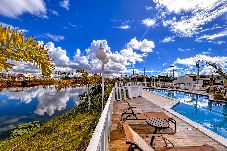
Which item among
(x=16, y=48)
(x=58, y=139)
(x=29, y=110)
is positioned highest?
(x=16, y=48)

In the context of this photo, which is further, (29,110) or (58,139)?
(29,110)

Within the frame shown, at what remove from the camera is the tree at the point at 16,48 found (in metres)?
2.49

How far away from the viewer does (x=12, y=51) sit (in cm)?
256

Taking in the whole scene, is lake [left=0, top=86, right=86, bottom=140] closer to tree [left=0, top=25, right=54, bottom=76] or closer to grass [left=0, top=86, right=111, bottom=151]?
grass [left=0, top=86, right=111, bottom=151]

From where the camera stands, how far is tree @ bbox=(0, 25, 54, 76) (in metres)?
2.49

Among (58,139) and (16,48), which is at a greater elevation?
(16,48)

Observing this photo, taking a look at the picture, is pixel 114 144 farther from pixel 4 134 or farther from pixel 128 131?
pixel 4 134

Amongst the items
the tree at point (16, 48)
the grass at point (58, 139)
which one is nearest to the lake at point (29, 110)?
the grass at point (58, 139)

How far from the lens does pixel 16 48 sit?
2.56 metres

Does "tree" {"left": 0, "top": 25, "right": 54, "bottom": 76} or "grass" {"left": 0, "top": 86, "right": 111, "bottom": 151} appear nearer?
"tree" {"left": 0, "top": 25, "right": 54, "bottom": 76}

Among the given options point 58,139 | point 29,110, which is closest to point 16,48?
point 58,139

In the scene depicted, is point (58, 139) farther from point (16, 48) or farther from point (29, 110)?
point (29, 110)

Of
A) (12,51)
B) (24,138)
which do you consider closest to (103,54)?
(12,51)

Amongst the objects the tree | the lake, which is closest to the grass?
the lake
